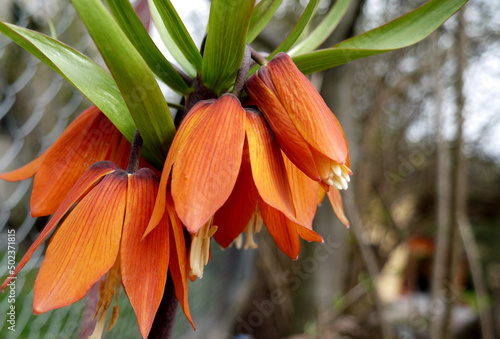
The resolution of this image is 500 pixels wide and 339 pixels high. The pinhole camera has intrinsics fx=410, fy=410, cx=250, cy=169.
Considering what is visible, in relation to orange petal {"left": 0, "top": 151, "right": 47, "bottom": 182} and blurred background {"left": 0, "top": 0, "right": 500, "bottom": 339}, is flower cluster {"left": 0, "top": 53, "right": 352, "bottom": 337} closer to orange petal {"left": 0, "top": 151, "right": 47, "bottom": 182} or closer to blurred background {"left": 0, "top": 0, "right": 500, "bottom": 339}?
orange petal {"left": 0, "top": 151, "right": 47, "bottom": 182}

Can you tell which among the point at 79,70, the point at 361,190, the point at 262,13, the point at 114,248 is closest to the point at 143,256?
the point at 114,248

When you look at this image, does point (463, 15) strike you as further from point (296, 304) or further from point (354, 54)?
point (296, 304)

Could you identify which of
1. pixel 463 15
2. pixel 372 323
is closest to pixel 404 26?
pixel 463 15

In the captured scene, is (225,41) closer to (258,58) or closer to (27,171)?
(258,58)

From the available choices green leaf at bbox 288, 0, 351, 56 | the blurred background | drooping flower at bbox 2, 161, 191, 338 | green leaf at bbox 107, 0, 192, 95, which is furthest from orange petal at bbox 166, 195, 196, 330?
the blurred background

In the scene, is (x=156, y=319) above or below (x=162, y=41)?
below
